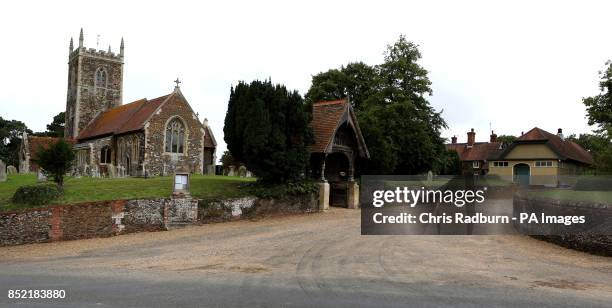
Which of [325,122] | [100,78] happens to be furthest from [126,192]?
[100,78]

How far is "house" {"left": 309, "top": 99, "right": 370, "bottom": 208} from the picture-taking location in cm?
2405

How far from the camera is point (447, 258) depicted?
12.4 m

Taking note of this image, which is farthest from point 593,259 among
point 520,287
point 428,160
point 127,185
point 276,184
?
point 428,160

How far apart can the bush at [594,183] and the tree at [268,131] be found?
460 inches

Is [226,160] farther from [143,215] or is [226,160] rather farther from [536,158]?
[143,215]

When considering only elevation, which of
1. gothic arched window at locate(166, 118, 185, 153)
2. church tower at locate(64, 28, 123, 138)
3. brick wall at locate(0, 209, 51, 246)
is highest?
church tower at locate(64, 28, 123, 138)

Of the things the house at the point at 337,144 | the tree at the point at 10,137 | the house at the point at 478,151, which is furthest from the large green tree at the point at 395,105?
the tree at the point at 10,137

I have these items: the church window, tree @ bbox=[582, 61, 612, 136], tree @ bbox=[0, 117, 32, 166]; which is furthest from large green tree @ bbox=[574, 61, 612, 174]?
tree @ bbox=[0, 117, 32, 166]

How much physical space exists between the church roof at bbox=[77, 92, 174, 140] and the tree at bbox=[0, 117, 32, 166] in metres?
27.1

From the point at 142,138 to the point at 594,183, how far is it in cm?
2719

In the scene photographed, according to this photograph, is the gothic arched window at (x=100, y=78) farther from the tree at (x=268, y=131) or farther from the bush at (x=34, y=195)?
the bush at (x=34, y=195)

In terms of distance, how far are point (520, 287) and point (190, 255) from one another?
8358mm

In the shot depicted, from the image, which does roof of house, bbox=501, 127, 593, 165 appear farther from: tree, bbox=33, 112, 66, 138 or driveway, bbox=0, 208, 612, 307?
tree, bbox=33, 112, 66, 138

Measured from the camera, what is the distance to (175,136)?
1355 inches
